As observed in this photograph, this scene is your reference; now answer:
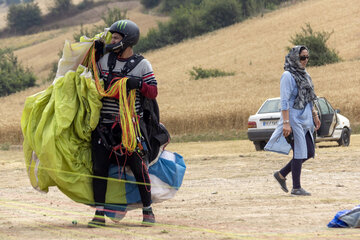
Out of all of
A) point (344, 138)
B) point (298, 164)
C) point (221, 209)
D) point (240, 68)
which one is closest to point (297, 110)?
point (298, 164)

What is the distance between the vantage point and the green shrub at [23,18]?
364 feet

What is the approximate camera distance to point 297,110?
9.46m

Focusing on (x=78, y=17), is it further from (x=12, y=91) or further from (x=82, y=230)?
(x=82, y=230)

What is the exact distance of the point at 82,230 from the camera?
6.86 meters

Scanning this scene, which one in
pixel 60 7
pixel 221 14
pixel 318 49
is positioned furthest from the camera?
pixel 60 7

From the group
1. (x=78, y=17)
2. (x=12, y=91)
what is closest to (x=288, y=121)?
(x=12, y=91)

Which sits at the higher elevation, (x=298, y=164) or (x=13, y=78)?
(x=298, y=164)

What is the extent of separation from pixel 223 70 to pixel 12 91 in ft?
73.7

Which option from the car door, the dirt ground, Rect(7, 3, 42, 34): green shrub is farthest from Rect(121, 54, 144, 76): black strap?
Rect(7, 3, 42, 34): green shrub

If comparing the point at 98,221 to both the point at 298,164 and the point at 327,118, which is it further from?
the point at 327,118

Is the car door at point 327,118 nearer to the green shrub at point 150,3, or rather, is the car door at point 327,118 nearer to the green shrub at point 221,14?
the green shrub at point 221,14

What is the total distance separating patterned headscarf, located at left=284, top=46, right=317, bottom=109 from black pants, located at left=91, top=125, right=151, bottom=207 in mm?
3013

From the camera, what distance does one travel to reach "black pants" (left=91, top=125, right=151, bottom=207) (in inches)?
278

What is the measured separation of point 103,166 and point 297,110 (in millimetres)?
3247
